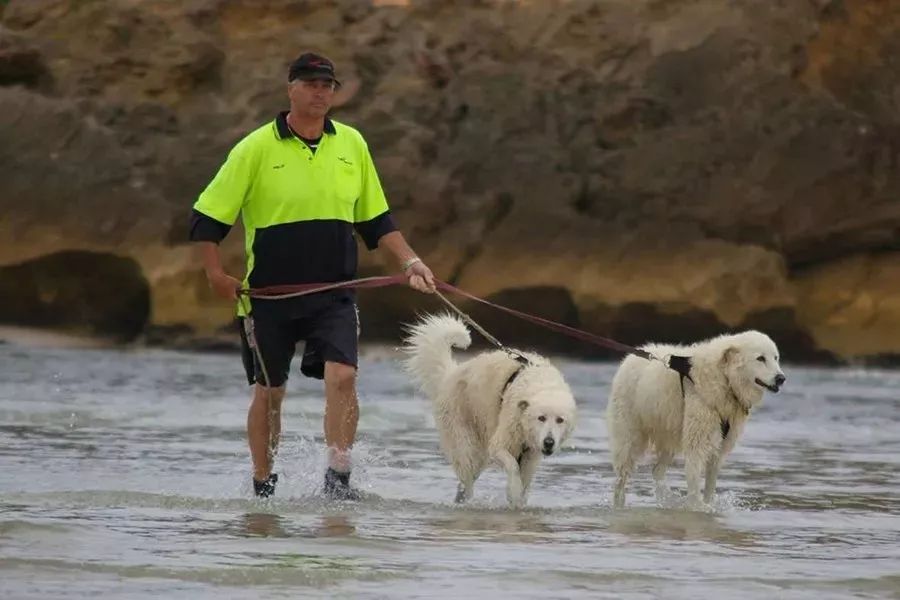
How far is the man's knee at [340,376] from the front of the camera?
9.14 m

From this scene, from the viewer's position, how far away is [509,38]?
26.2 m

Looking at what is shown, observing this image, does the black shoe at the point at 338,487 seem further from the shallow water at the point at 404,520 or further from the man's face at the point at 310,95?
the man's face at the point at 310,95

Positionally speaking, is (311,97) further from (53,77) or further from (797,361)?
(53,77)

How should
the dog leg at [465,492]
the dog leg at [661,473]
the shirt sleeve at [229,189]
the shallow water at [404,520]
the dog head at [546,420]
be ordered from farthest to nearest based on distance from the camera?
1. the dog leg at [661,473]
2. the dog leg at [465,492]
3. the dog head at [546,420]
4. the shirt sleeve at [229,189]
5. the shallow water at [404,520]

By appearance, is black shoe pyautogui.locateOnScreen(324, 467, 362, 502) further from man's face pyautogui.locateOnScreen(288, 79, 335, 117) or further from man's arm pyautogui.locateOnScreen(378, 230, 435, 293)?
man's face pyautogui.locateOnScreen(288, 79, 335, 117)

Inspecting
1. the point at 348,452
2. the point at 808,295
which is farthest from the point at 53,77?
the point at 348,452

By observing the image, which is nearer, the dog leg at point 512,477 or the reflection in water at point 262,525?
the reflection in water at point 262,525

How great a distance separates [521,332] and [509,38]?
4285 mm

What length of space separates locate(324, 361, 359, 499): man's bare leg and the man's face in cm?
122

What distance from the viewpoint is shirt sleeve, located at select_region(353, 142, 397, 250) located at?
9.39 m

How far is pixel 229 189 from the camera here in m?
9.01

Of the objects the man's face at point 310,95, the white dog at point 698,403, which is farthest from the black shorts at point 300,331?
the white dog at point 698,403

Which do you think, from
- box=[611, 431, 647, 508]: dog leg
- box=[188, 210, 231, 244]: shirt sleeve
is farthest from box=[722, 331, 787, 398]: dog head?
box=[188, 210, 231, 244]: shirt sleeve

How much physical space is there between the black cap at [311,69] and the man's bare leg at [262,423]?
153cm
